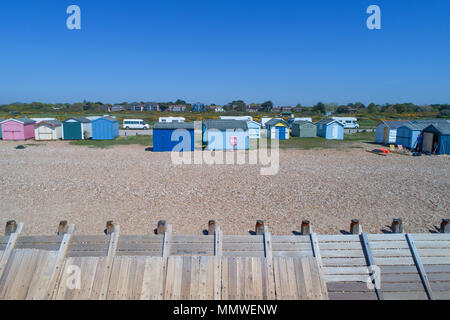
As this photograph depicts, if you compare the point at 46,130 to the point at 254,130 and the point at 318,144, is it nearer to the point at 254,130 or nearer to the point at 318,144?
the point at 254,130

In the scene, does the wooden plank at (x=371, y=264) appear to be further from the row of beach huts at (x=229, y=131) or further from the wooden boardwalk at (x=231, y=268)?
the row of beach huts at (x=229, y=131)

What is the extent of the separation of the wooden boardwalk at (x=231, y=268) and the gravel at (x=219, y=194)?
188 cm

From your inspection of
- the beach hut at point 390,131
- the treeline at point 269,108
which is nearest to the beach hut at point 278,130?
the beach hut at point 390,131

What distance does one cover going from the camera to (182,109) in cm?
9688

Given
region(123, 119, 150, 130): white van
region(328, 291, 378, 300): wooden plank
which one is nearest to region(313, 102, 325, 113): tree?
region(123, 119, 150, 130): white van

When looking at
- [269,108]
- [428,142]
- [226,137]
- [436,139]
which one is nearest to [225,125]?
[226,137]

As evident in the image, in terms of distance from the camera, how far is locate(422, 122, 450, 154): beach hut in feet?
66.5

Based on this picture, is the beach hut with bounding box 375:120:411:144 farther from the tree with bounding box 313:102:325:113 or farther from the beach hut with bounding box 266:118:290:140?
the tree with bounding box 313:102:325:113

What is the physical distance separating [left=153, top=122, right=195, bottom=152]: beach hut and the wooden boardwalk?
15029 mm

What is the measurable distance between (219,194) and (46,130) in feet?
70.9

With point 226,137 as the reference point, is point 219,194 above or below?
below

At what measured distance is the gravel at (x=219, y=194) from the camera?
8672 mm

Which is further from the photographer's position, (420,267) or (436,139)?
(436,139)

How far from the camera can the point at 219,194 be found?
11102 millimetres
